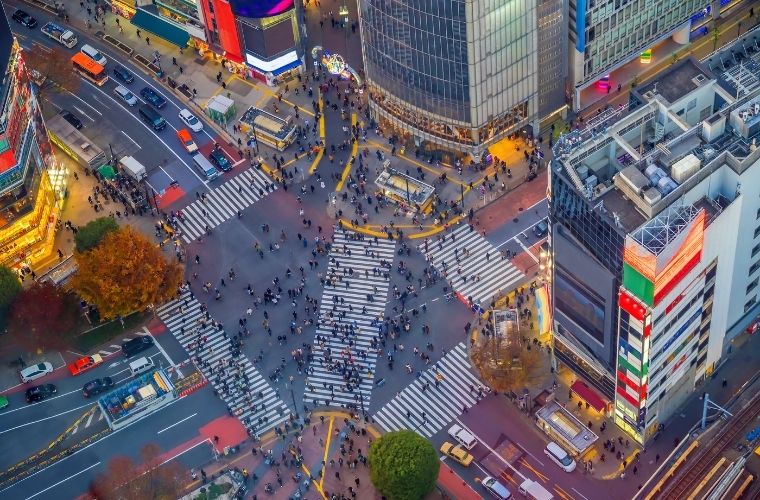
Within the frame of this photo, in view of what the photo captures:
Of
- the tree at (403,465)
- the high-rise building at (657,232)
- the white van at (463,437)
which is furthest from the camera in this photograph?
the white van at (463,437)

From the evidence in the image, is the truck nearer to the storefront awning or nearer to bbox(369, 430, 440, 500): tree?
bbox(369, 430, 440, 500): tree

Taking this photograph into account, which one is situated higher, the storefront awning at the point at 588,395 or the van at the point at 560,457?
the storefront awning at the point at 588,395

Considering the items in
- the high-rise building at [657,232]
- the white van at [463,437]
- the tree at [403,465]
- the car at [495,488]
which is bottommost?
the car at [495,488]

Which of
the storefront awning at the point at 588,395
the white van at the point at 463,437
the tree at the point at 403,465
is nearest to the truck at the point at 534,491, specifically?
the white van at the point at 463,437

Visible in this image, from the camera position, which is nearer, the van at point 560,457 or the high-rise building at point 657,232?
the high-rise building at point 657,232

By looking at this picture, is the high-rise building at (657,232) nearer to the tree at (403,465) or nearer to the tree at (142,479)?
the tree at (403,465)

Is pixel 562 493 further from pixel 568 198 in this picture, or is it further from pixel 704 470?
pixel 568 198

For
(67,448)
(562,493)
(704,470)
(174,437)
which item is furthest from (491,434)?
(67,448)
